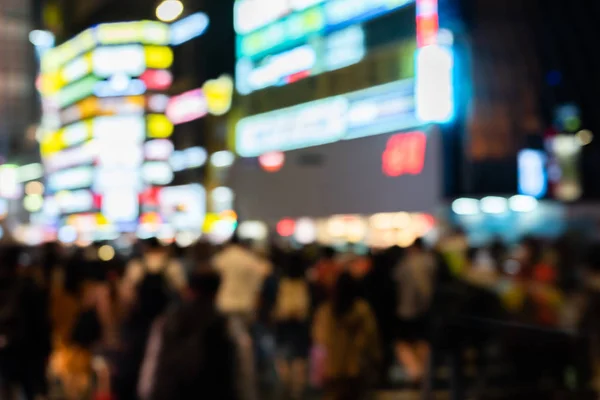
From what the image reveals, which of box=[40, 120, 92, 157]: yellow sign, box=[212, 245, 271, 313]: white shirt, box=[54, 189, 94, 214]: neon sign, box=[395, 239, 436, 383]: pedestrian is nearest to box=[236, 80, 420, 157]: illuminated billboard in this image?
box=[395, 239, 436, 383]: pedestrian

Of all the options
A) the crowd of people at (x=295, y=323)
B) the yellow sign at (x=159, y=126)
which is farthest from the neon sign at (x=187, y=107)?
the crowd of people at (x=295, y=323)

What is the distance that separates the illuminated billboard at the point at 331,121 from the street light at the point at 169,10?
26.4m

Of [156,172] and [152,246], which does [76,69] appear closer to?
[156,172]

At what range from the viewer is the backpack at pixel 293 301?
343 inches

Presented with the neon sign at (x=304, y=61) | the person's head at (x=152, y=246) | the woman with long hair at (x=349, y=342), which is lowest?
the woman with long hair at (x=349, y=342)

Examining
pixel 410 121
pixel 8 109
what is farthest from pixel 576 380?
pixel 410 121

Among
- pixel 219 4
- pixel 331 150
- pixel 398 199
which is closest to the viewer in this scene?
pixel 398 199

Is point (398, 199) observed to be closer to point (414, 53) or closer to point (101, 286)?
point (414, 53)

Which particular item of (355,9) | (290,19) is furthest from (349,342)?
(290,19)

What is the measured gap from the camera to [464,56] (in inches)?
657

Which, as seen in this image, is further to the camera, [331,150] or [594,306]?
[331,150]

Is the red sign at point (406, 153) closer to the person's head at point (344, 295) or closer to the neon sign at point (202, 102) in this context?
the person's head at point (344, 295)

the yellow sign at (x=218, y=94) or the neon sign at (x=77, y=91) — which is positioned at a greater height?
the neon sign at (x=77, y=91)

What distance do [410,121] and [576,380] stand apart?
12550mm
